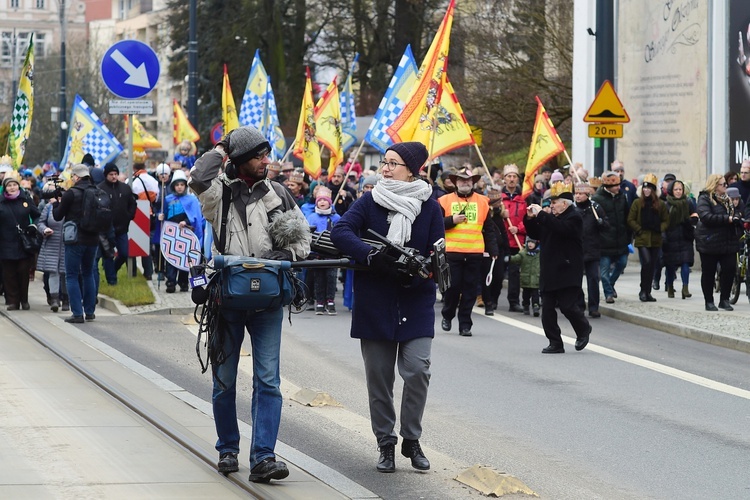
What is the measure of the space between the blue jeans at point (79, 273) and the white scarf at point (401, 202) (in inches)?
319

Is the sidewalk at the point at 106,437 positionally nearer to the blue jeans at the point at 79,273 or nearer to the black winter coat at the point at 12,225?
the blue jeans at the point at 79,273

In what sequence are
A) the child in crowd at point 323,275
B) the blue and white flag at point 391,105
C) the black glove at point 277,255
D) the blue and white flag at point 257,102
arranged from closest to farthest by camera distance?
the black glove at point 277,255
the child in crowd at point 323,275
the blue and white flag at point 391,105
the blue and white flag at point 257,102

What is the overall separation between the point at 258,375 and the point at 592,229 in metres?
10.7

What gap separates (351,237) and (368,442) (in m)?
1.67

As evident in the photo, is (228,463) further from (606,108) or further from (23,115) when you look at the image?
(23,115)

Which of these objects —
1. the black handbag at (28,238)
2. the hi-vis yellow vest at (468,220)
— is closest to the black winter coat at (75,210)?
the black handbag at (28,238)

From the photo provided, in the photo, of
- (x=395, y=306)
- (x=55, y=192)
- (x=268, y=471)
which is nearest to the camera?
(x=268, y=471)

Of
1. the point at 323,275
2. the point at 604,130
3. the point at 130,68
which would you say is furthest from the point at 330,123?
the point at 323,275

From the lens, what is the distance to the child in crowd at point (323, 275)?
1664 centimetres

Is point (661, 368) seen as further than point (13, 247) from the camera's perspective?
No

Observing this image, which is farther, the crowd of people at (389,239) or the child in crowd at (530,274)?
the child in crowd at (530,274)

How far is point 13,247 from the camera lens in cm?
1648

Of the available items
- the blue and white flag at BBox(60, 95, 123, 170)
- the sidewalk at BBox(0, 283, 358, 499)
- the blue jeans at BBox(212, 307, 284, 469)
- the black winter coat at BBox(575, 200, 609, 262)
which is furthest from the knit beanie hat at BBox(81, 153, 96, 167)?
the blue jeans at BBox(212, 307, 284, 469)

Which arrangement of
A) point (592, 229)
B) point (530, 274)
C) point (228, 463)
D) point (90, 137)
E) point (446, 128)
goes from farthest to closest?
point (90, 137)
point (446, 128)
point (592, 229)
point (530, 274)
point (228, 463)
